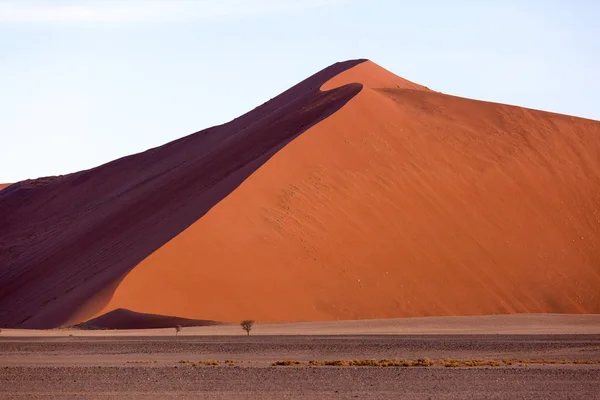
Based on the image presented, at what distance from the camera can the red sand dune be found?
4772 centimetres

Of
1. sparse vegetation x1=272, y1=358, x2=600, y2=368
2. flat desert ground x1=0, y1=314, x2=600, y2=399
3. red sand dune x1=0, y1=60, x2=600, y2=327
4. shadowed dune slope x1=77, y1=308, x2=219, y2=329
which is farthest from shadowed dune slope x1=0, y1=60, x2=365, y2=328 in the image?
sparse vegetation x1=272, y1=358, x2=600, y2=368

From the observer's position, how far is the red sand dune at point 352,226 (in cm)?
Result: 4772

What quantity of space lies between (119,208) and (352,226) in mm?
19981

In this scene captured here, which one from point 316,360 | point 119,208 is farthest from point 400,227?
point 316,360

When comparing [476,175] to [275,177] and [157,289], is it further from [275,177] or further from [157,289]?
[157,289]

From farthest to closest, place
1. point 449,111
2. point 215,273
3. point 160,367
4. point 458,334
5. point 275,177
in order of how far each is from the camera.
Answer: point 449,111 < point 275,177 < point 215,273 < point 458,334 < point 160,367

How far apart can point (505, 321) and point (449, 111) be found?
22.4 metres

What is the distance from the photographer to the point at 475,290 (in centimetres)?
4991

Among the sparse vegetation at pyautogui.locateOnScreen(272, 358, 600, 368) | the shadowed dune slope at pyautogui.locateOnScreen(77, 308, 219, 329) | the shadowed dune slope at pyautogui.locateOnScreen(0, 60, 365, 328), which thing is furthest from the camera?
the shadowed dune slope at pyautogui.locateOnScreen(0, 60, 365, 328)

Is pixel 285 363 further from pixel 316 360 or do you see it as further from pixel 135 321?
pixel 135 321

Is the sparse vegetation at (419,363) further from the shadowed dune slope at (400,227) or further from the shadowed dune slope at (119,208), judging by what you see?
the shadowed dune slope at (119,208)

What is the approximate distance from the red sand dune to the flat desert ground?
394 cm

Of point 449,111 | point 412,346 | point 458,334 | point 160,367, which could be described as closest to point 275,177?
point 449,111

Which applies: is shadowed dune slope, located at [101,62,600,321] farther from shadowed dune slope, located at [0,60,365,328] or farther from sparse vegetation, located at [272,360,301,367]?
sparse vegetation, located at [272,360,301,367]
